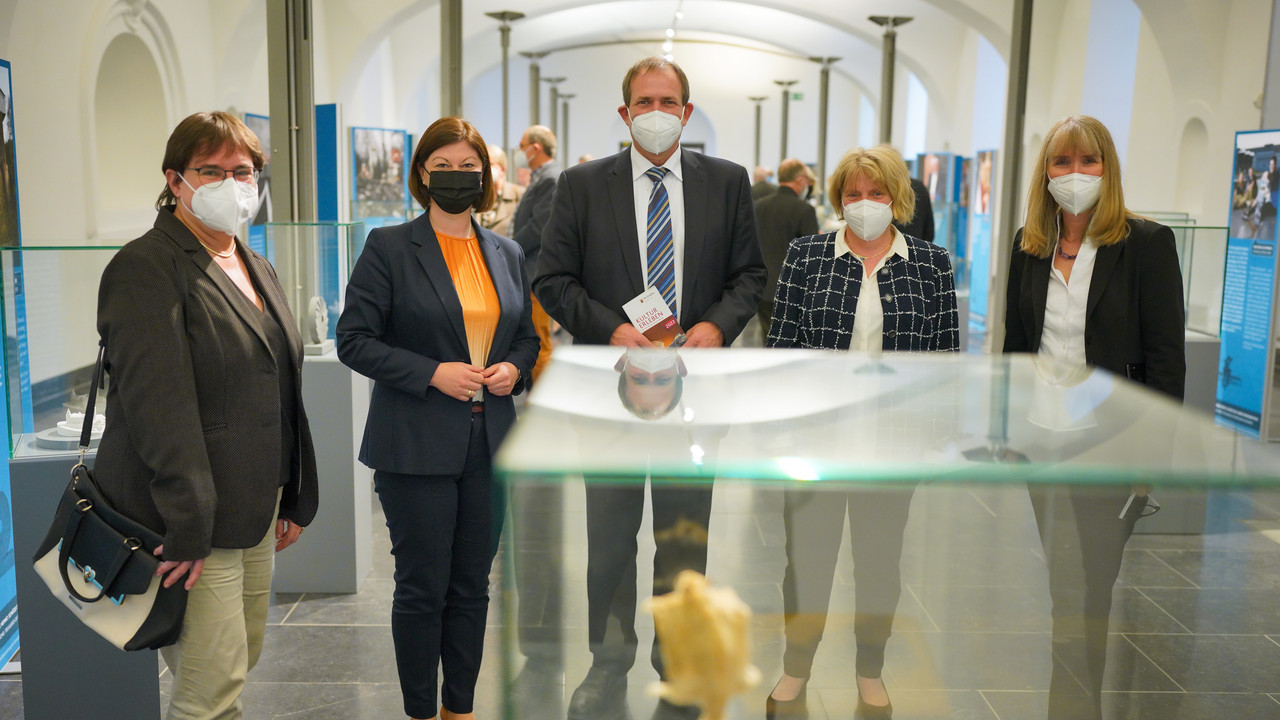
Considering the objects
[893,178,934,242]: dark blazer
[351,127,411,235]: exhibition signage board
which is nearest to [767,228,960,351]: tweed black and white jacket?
[893,178,934,242]: dark blazer

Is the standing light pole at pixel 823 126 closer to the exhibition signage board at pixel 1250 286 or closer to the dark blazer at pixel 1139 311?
the exhibition signage board at pixel 1250 286

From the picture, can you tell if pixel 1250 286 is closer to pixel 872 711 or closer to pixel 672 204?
pixel 672 204

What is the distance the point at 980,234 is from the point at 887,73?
3.27 meters

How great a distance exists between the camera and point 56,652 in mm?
3064

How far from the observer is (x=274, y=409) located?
244 centimetres

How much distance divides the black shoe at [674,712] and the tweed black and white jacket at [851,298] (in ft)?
5.87

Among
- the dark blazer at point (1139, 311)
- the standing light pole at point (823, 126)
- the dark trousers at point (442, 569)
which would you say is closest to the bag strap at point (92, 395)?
the dark trousers at point (442, 569)

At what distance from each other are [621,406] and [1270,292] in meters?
8.00

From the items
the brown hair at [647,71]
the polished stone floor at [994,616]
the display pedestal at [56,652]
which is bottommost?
the display pedestal at [56,652]

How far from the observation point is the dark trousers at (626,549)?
1.21 m

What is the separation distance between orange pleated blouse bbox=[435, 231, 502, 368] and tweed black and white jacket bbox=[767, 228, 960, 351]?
82 centimetres

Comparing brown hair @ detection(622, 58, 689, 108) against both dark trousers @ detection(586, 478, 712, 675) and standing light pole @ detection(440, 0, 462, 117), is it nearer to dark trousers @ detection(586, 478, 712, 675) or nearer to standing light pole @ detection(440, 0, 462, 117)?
dark trousers @ detection(586, 478, 712, 675)

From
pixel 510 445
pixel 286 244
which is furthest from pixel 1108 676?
pixel 286 244

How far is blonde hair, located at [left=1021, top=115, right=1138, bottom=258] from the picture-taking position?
2.96m
